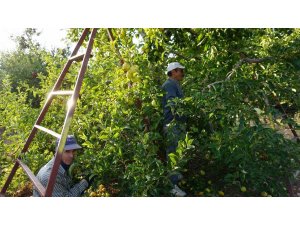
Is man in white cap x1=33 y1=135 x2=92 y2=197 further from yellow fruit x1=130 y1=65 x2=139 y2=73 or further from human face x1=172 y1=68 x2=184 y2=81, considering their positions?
human face x1=172 y1=68 x2=184 y2=81

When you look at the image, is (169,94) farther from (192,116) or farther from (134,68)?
(134,68)

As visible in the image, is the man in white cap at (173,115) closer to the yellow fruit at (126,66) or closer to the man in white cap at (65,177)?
the yellow fruit at (126,66)

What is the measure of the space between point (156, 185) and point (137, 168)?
202mm

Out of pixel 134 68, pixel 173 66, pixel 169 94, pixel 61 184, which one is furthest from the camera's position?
pixel 173 66

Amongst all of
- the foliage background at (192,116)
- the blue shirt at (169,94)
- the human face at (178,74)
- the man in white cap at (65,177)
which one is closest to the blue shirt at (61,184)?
the man in white cap at (65,177)

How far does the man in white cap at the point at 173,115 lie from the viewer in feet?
8.73

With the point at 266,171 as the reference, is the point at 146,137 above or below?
above

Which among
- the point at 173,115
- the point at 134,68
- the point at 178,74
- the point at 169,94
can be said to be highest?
the point at 178,74

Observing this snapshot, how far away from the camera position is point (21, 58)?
9.65m

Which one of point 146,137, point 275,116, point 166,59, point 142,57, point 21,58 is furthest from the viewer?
point 21,58

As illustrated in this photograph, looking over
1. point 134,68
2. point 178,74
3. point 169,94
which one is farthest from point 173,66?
point 134,68

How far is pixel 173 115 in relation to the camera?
2.83 metres

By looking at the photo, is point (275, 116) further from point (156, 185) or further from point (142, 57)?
point (142, 57)
